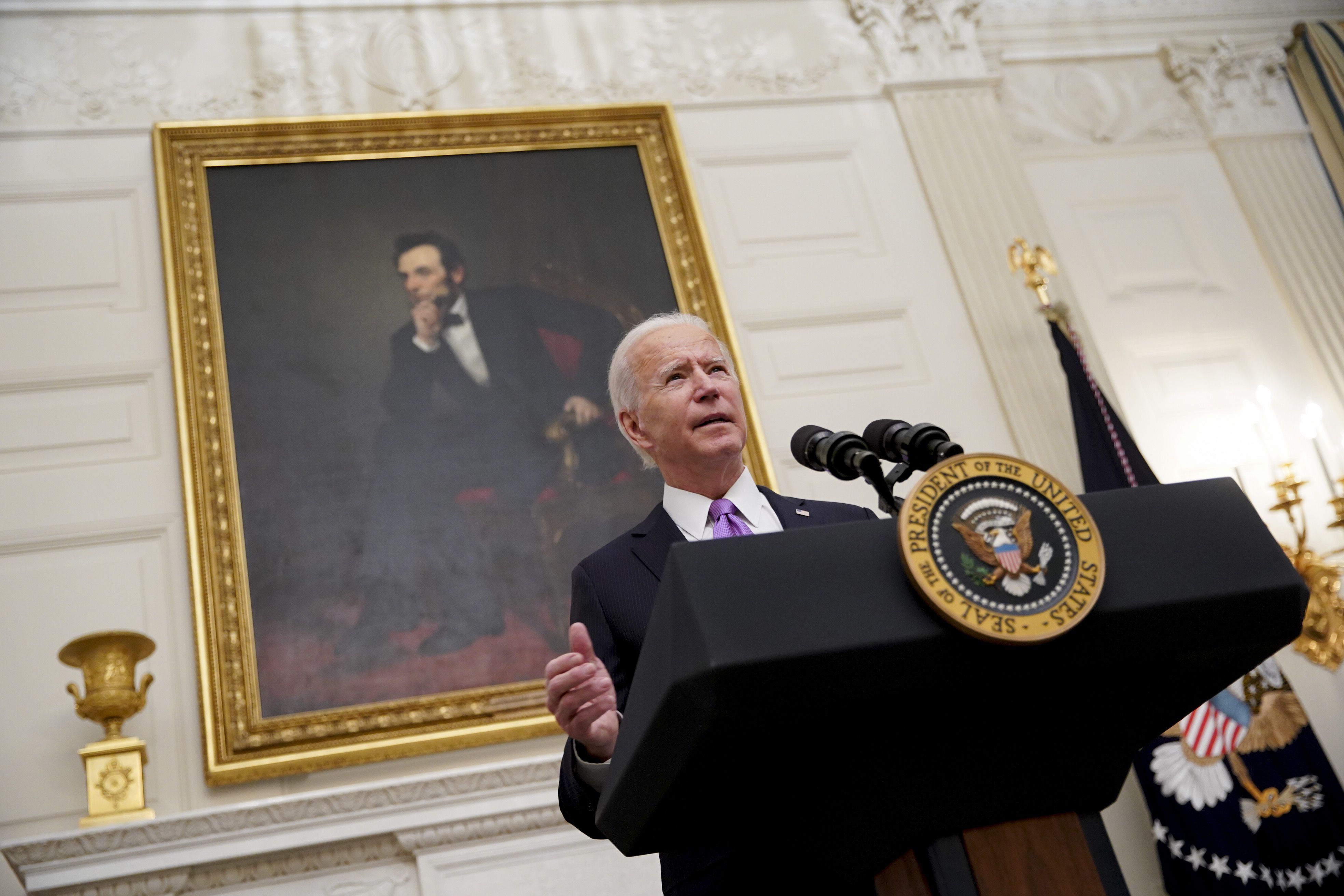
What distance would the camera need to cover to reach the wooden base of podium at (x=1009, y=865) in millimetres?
1092

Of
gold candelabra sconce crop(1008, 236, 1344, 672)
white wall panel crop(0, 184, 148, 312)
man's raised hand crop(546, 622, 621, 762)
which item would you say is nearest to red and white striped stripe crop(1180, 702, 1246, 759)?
gold candelabra sconce crop(1008, 236, 1344, 672)

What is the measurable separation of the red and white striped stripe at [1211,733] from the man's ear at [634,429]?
292cm

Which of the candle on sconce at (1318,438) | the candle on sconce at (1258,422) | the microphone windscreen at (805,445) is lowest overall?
the microphone windscreen at (805,445)

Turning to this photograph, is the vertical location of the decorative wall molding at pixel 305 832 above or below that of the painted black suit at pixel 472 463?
below

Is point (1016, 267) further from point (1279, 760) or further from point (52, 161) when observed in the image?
point (52, 161)

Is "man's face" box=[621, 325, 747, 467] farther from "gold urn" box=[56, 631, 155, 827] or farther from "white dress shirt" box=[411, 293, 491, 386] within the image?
"white dress shirt" box=[411, 293, 491, 386]

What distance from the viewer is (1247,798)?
4.20 metres

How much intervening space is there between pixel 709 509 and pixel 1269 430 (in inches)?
153

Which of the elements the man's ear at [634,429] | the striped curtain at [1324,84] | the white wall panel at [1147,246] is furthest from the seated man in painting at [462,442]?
the striped curtain at [1324,84]

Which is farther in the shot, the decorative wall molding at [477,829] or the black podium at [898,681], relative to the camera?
the decorative wall molding at [477,829]

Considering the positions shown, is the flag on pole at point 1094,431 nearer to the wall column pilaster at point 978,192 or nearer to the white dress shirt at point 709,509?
the wall column pilaster at point 978,192

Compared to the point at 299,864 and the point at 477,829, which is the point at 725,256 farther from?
the point at 299,864

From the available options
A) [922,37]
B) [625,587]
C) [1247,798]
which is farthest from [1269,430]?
[625,587]

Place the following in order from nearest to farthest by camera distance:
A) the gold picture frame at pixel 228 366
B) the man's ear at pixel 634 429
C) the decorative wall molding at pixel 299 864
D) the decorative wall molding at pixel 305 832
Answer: the man's ear at pixel 634 429
the decorative wall molding at pixel 305 832
the decorative wall molding at pixel 299 864
the gold picture frame at pixel 228 366
